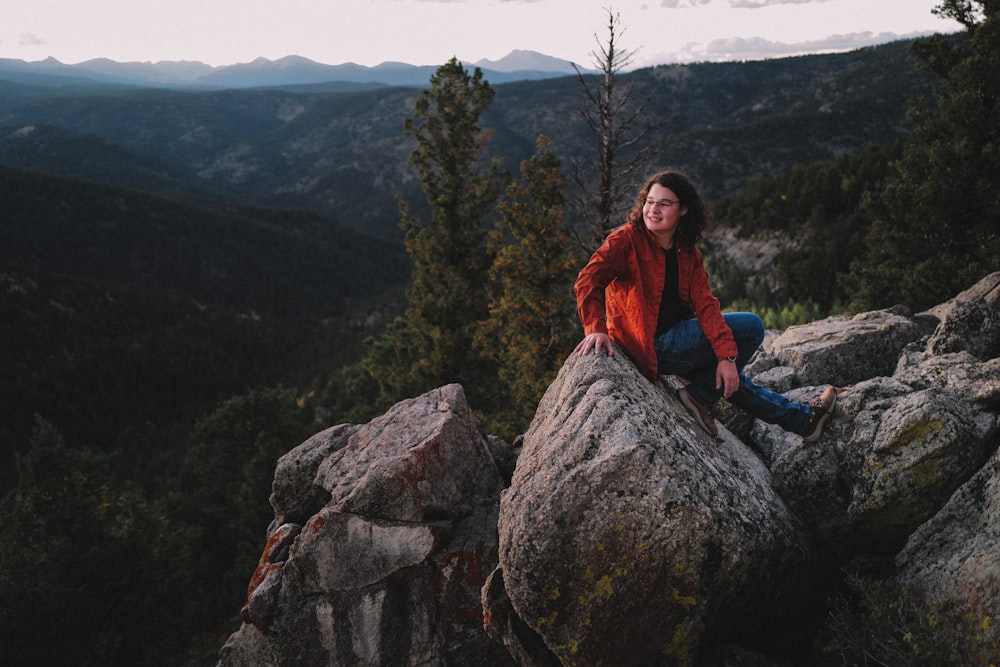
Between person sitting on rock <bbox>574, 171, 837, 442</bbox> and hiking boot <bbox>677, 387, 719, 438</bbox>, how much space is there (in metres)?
0.01

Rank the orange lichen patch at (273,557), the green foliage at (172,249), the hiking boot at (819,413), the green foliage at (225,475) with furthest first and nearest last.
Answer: the green foliage at (172,249)
the green foliage at (225,475)
the orange lichen patch at (273,557)
the hiking boot at (819,413)

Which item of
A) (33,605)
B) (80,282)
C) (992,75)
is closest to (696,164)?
(992,75)

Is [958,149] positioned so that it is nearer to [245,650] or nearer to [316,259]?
[245,650]

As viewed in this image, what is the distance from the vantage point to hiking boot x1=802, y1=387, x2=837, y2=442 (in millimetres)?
4770

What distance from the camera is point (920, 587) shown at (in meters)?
3.72

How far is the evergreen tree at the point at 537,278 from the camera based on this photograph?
13.5m

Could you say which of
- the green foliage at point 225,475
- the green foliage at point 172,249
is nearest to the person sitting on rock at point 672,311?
the green foliage at point 225,475

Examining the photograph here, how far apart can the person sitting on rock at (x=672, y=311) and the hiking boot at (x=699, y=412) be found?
10mm

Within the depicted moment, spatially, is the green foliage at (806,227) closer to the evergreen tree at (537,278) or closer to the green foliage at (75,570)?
the evergreen tree at (537,278)

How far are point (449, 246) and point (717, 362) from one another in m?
15.0

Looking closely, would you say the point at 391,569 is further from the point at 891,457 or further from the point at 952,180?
the point at 952,180

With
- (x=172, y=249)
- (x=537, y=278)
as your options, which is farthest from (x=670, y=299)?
(x=172, y=249)

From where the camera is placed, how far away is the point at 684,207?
436 cm

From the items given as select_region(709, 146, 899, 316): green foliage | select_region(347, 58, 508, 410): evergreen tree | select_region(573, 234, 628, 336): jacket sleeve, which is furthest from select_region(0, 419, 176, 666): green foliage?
select_region(709, 146, 899, 316): green foliage
